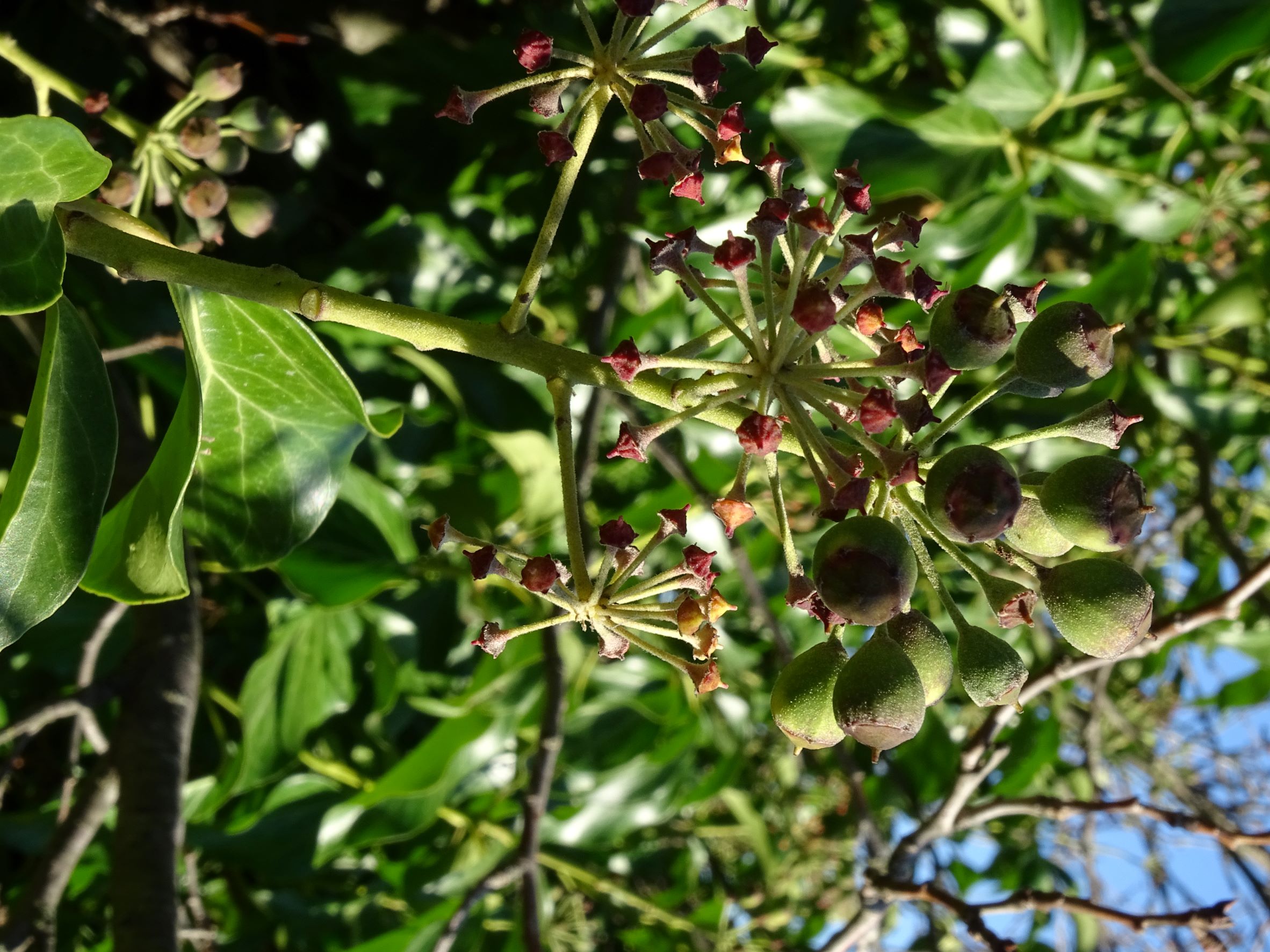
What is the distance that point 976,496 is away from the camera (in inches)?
31.7

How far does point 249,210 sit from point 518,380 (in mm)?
759

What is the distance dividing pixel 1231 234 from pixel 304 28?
2286 mm

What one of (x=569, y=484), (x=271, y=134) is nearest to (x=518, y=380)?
(x=271, y=134)

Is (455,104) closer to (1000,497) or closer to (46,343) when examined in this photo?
(46,343)

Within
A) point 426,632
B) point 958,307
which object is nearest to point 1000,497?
point 958,307

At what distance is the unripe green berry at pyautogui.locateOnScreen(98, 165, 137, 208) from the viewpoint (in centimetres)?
135

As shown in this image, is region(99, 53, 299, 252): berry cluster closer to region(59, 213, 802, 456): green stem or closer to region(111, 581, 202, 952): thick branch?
region(59, 213, 802, 456): green stem

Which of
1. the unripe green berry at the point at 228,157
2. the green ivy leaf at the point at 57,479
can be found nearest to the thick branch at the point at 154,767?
the green ivy leaf at the point at 57,479

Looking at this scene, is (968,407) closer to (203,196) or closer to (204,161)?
(203,196)

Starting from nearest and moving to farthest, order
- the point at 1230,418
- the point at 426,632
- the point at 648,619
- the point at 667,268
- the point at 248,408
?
the point at 667,268 → the point at 648,619 → the point at 248,408 → the point at 426,632 → the point at 1230,418

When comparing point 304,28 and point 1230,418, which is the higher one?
point 304,28

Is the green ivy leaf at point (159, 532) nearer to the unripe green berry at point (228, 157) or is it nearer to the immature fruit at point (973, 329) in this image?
the unripe green berry at point (228, 157)

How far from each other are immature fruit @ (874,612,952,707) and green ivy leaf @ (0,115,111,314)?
0.80m

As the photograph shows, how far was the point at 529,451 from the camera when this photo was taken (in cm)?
211
